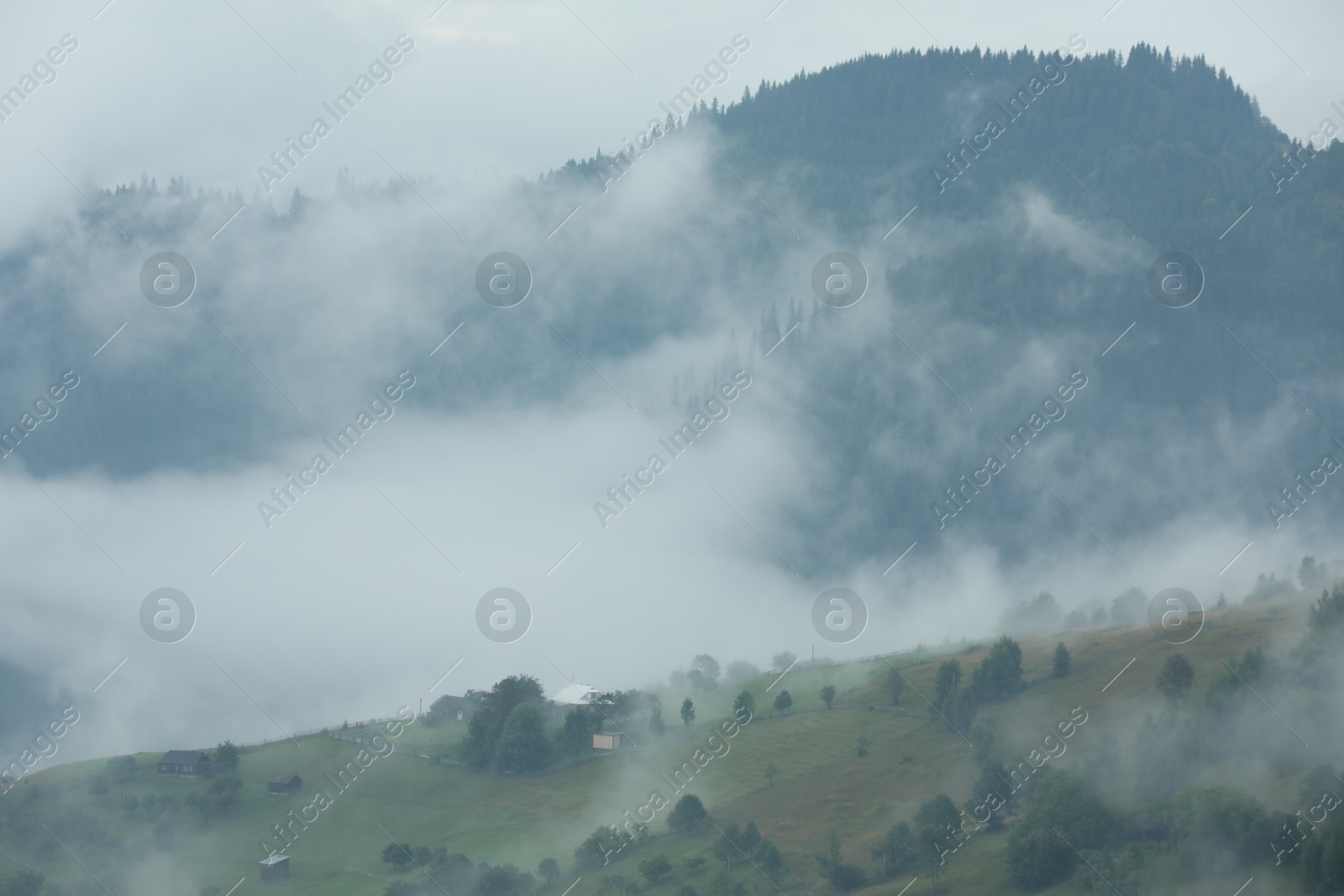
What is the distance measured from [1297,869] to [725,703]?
64333mm

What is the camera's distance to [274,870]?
9400cm

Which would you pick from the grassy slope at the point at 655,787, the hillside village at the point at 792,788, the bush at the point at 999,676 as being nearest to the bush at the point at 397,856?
the hillside village at the point at 792,788

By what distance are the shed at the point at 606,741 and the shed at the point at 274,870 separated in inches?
1182

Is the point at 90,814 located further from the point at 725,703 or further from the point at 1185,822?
the point at 1185,822

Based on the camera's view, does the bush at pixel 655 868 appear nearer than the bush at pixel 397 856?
Yes

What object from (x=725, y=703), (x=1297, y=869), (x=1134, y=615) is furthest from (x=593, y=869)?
(x=1134, y=615)

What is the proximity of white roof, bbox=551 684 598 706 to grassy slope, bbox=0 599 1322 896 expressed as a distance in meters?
9.21

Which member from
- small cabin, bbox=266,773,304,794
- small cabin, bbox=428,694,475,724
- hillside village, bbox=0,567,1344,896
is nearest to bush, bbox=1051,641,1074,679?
hillside village, bbox=0,567,1344,896

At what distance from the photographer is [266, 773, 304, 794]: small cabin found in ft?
354

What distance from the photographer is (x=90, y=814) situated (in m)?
103

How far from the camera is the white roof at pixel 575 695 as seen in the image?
400 feet

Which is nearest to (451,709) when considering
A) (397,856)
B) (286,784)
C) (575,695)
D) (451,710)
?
(451,710)

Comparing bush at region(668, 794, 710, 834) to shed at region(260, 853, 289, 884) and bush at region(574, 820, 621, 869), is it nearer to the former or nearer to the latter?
bush at region(574, 820, 621, 869)

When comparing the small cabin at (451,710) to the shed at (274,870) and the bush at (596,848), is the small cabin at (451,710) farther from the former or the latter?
the bush at (596,848)
